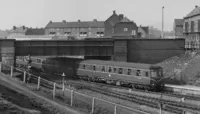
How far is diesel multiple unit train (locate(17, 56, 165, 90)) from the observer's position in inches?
1171

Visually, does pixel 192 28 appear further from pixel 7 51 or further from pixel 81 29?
pixel 81 29

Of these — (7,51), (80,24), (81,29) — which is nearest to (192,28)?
(7,51)

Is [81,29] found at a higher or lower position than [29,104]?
higher

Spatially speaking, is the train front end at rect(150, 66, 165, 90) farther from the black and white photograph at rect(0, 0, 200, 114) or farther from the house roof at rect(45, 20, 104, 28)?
the house roof at rect(45, 20, 104, 28)

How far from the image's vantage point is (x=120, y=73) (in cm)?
3275

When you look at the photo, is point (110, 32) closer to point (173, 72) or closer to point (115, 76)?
point (173, 72)

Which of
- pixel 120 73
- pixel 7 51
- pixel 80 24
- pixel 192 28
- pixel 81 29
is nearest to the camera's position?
pixel 120 73

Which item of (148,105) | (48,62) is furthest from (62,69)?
(148,105)

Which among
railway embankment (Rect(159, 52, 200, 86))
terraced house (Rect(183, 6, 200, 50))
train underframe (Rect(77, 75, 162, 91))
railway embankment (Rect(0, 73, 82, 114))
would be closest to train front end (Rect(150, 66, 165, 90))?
train underframe (Rect(77, 75, 162, 91))

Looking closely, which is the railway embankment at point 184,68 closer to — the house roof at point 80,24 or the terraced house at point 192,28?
the terraced house at point 192,28

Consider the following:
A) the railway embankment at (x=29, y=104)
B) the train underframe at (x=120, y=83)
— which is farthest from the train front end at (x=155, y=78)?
the railway embankment at (x=29, y=104)

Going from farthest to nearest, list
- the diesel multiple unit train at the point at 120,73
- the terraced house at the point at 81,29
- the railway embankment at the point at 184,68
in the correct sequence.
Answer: the terraced house at the point at 81,29 < the railway embankment at the point at 184,68 < the diesel multiple unit train at the point at 120,73

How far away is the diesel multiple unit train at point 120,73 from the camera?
29.8m

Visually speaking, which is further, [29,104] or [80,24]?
[80,24]
